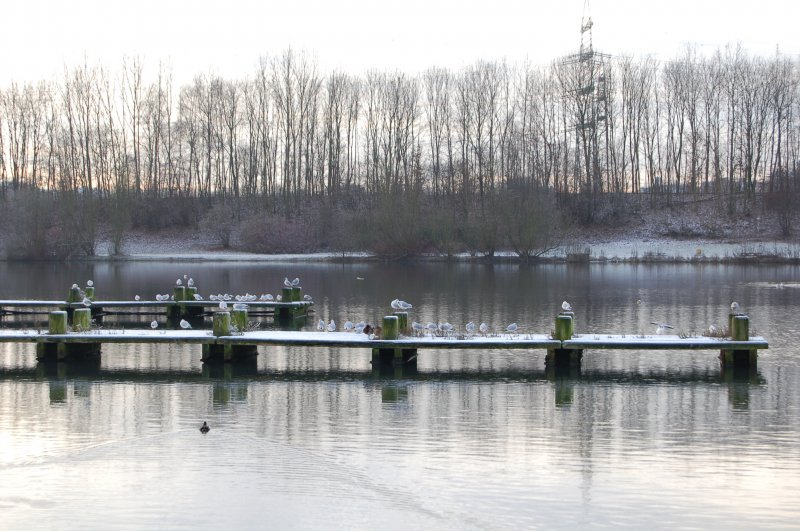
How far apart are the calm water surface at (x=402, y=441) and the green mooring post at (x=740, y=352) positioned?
1.54 feet

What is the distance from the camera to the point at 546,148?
8188 cm

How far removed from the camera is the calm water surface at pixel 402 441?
34.4 ft

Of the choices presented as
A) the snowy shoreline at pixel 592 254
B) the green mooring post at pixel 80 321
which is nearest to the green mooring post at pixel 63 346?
the green mooring post at pixel 80 321

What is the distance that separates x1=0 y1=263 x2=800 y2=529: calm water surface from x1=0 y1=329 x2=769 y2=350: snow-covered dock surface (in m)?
0.62

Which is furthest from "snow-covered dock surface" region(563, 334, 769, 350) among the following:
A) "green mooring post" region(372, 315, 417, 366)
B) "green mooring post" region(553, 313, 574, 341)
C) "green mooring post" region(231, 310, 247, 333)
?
"green mooring post" region(231, 310, 247, 333)

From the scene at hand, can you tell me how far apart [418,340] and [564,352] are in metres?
3.37

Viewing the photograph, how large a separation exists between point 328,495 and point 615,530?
359 cm

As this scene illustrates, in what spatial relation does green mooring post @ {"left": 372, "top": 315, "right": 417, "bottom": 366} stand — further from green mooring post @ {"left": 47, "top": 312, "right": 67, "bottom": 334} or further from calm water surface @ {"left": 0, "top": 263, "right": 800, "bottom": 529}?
green mooring post @ {"left": 47, "top": 312, "right": 67, "bottom": 334}

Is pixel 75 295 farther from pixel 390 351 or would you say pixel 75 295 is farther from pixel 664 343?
pixel 664 343

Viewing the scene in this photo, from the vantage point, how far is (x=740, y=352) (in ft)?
63.8

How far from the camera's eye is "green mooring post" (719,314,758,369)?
19172mm

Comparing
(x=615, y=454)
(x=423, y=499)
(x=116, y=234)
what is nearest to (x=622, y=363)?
(x=615, y=454)

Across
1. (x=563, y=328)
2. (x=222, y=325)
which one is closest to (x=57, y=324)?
(x=222, y=325)

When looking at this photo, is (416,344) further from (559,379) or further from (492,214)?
(492,214)
